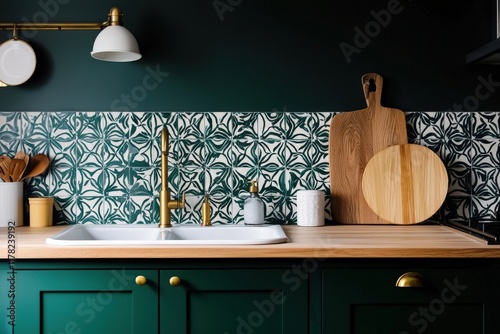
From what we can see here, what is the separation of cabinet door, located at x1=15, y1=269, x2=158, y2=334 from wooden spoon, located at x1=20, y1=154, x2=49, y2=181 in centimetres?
69

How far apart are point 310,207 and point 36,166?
1210mm

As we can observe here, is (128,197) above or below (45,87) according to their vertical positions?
below

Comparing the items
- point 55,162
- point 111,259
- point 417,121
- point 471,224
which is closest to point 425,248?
→ point 471,224

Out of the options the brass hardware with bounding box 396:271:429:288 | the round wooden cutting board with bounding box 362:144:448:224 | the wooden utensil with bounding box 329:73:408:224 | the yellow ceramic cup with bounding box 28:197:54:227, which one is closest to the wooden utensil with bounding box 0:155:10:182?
the yellow ceramic cup with bounding box 28:197:54:227

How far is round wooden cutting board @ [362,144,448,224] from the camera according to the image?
243 cm

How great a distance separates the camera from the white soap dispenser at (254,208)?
2395mm

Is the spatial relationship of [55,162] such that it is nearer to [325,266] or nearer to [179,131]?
[179,131]

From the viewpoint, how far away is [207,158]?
2504mm

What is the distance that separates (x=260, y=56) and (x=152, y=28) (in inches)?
19.7

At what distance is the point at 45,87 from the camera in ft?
8.16

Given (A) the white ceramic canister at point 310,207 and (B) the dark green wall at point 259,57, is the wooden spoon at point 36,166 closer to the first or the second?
(B) the dark green wall at point 259,57

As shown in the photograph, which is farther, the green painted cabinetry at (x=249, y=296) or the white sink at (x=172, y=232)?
the white sink at (x=172, y=232)

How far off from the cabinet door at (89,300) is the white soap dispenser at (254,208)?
65 cm

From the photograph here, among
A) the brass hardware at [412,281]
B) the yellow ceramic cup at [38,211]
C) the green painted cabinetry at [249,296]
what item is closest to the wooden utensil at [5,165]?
the yellow ceramic cup at [38,211]
